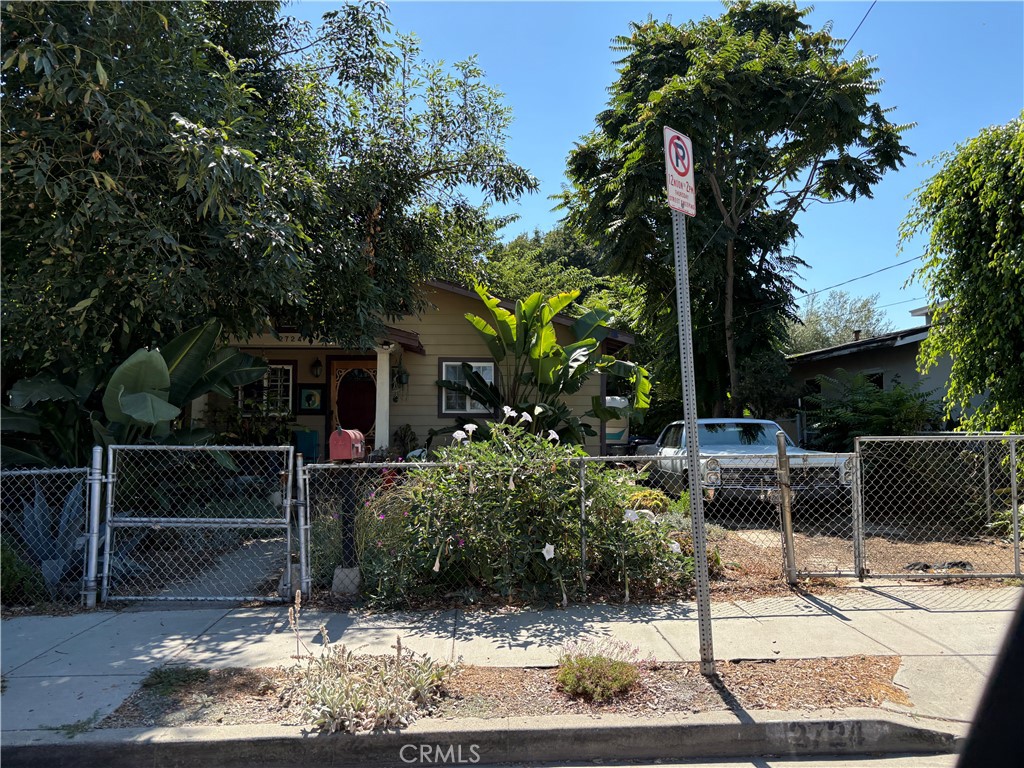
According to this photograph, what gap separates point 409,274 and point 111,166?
192 inches

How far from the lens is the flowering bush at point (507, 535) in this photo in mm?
6164

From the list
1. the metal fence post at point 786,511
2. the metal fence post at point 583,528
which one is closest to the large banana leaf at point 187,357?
the metal fence post at point 583,528

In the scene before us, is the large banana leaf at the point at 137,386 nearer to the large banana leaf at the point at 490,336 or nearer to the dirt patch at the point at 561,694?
the dirt patch at the point at 561,694

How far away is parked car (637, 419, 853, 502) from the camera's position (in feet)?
27.6

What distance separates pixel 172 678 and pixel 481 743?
2.20 metres

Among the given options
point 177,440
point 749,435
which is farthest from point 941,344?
point 177,440

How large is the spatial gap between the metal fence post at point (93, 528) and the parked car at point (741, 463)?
5.81 meters

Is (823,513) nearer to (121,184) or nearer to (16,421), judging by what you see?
(121,184)

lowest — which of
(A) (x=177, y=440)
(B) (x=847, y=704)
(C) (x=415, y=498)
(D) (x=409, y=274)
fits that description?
(B) (x=847, y=704)

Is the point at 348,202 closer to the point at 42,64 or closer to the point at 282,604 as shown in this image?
the point at 42,64

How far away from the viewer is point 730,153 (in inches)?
625

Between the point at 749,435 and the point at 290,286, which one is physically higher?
the point at 290,286

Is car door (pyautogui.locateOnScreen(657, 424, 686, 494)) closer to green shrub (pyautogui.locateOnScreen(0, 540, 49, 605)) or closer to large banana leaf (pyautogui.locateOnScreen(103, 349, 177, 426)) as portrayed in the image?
large banana leaf (pyautogui.locateOnScreen(103, 349, 177, 426))

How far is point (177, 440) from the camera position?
795 centimetres
